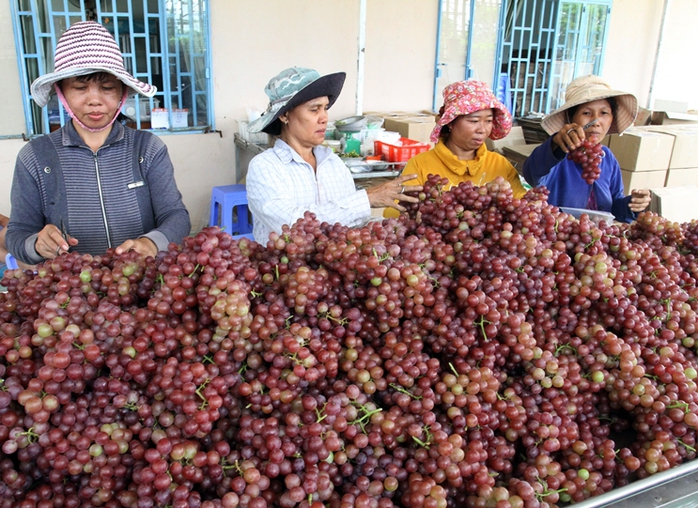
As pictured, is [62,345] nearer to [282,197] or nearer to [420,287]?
[420,287]

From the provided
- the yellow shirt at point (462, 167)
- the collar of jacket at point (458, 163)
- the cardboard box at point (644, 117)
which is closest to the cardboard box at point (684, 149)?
the cardboard box at point (644, 117)

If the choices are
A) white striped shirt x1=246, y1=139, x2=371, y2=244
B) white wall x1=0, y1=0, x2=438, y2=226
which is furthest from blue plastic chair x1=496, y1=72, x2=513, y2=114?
white striped shirt x1=246, y1=139, x2=371, y2=244

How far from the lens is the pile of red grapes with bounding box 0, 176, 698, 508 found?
0.94m

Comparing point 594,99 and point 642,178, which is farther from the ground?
point 594,99

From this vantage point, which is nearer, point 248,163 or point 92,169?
point 92,169

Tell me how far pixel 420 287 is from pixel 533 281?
33cm

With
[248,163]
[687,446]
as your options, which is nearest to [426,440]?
[687,446]

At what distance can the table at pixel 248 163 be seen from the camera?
4.43m

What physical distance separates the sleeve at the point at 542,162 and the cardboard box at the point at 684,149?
2.89 metres

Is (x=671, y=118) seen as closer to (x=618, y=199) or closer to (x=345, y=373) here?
(x=618, y=199)

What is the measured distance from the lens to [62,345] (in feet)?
3.19

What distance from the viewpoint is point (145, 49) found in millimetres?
5102

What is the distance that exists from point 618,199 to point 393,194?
63.7 inches

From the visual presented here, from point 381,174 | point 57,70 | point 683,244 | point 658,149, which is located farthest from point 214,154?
point 683,244
